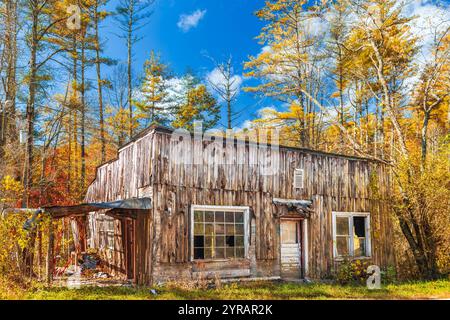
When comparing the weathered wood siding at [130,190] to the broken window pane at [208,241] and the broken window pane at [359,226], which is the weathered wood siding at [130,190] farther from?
the broken window pane at [359,226]

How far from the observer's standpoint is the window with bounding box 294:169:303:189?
14.7 meters

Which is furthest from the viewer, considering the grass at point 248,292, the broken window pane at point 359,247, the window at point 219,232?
the broken window pane at point 359,247

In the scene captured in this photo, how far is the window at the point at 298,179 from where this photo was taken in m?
14.7

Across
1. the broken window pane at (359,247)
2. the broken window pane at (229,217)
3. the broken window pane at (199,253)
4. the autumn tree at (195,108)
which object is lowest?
the broken window pane at (359,247)

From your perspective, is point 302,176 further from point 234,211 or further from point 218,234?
point 218,234

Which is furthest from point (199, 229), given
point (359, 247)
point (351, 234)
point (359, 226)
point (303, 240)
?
point (359, 226)

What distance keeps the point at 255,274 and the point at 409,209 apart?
20.8 ft

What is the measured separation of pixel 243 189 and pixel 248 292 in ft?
11.4

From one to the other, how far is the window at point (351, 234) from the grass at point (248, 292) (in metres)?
2.21

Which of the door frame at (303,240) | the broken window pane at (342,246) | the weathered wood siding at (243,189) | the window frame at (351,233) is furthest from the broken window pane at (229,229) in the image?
the broken window pane at (342,246)

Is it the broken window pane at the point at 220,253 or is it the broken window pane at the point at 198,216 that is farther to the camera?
the broken window pane at the point at 220,253

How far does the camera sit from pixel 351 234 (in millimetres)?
15555
